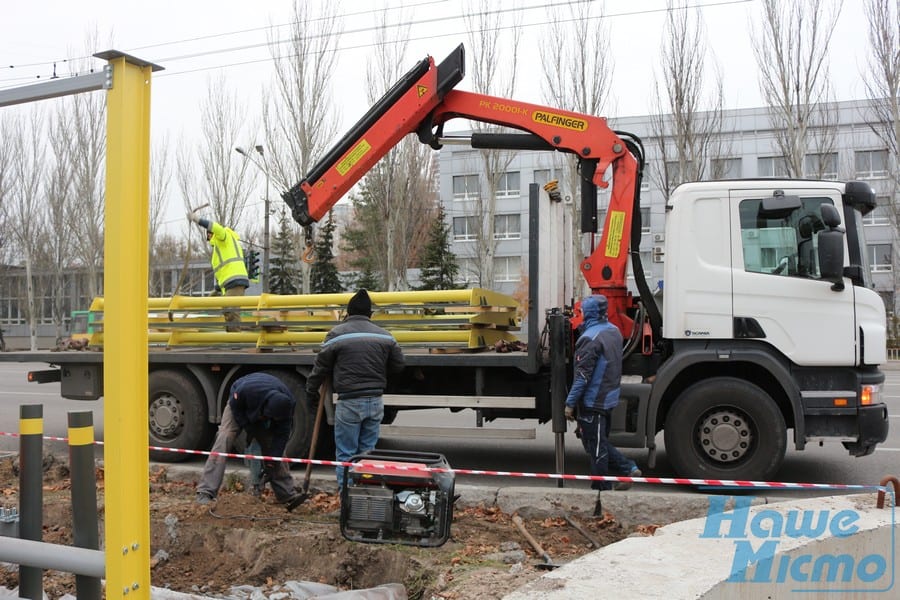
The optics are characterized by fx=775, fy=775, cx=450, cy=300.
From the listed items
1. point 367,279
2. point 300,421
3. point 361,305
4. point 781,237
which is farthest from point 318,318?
point 367,279

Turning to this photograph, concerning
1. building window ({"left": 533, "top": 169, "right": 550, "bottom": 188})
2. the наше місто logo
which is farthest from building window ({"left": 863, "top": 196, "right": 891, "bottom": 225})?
the наше місто logo

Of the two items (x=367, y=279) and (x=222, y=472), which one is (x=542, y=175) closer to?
(x=367, y=279)

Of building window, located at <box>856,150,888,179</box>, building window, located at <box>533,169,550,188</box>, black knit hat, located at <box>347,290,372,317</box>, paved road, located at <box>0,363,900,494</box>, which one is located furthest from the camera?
building window, located at <box>856,150,888,179</box>

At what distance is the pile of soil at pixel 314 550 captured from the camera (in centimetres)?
489

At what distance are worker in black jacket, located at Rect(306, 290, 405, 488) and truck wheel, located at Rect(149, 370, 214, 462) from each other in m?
2.43

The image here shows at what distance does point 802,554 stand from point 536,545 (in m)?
1.85

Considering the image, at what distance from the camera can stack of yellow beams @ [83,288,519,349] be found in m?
7.68

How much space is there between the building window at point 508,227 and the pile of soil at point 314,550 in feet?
127

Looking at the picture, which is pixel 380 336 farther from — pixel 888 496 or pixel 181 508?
pixel 888 496

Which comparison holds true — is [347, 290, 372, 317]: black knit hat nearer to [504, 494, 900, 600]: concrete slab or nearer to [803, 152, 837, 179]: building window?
[504, 494, 900, 600]: concrete slab

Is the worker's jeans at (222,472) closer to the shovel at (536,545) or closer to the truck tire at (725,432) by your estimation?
the shovel at (536,545)

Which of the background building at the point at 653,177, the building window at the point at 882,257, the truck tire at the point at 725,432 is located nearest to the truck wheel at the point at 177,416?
the truck tire at the point at 725,432

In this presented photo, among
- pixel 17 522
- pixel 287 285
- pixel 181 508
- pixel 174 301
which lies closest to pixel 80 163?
pixel 287 285

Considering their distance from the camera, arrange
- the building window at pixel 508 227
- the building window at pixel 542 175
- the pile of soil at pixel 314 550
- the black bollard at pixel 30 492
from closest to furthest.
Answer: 1. the black bollard at pixel 30 492
2. the pile of soil at pixel 314 550
3. the building window at pixel 542 175
4. the building window at pixel 508 227
